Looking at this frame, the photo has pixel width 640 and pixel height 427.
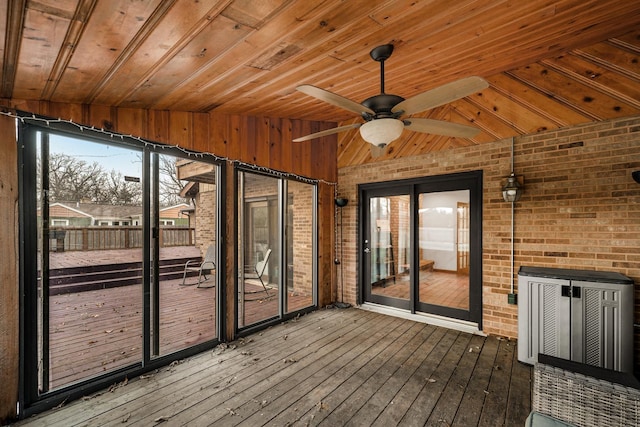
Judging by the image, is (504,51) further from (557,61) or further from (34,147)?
(34,147)

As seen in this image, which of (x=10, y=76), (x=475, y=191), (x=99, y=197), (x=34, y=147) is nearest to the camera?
(x=10, y=76)

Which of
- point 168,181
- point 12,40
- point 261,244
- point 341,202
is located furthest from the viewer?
point 261,244

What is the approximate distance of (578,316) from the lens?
271 cm

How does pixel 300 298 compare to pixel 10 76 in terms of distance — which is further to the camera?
pixel 300 298

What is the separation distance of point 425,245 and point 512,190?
143cm

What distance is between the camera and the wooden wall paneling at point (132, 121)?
8.72 feet

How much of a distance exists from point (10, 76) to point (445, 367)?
4184 millimetres

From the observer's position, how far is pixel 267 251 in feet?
17.1

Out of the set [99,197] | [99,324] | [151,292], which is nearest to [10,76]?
[99,197]

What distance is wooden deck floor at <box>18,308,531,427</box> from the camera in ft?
7.04

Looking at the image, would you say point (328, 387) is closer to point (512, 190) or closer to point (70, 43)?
point (512, 190)

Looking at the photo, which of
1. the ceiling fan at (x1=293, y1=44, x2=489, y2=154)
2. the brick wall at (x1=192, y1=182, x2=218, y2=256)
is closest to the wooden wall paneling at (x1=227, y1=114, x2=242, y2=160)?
the brick wall at (x1=192, y1=182, x2=218, y2=256)

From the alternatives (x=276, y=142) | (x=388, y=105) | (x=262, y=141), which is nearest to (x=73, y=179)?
(x=262, y=141)

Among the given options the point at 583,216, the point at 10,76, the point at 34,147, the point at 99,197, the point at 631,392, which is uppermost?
the point at 10,76
